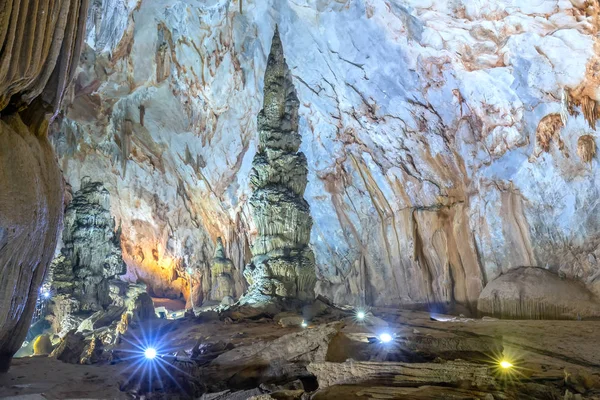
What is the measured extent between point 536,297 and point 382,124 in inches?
239

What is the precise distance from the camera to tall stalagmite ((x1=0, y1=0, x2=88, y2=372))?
3158 mm

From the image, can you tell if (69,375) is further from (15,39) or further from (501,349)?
(501,349)

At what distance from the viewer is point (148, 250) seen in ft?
74.5

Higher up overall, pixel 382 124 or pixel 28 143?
pixel 382 124

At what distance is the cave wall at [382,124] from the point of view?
980 centimetres

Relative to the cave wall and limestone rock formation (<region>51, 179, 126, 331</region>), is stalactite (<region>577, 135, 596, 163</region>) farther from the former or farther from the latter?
limestone rock formation (<region>51, 179, 126, 331</region>)

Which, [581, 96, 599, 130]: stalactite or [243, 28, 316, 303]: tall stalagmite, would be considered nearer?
[581, 96, 599, 130]: stalactite

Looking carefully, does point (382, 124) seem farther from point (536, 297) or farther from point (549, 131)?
point (536, 297)

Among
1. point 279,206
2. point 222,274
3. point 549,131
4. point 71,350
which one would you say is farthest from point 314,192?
point 71,350

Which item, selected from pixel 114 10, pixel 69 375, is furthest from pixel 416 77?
pixel 69 375

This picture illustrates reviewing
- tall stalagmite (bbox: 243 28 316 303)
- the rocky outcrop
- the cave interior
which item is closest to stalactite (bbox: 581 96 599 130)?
the cave interior

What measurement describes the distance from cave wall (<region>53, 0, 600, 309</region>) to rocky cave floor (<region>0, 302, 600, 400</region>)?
5045 millimetres

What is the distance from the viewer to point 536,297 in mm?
9953

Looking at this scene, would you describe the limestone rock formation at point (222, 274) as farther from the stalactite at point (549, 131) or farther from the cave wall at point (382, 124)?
the stalactite at point (549, 131)
